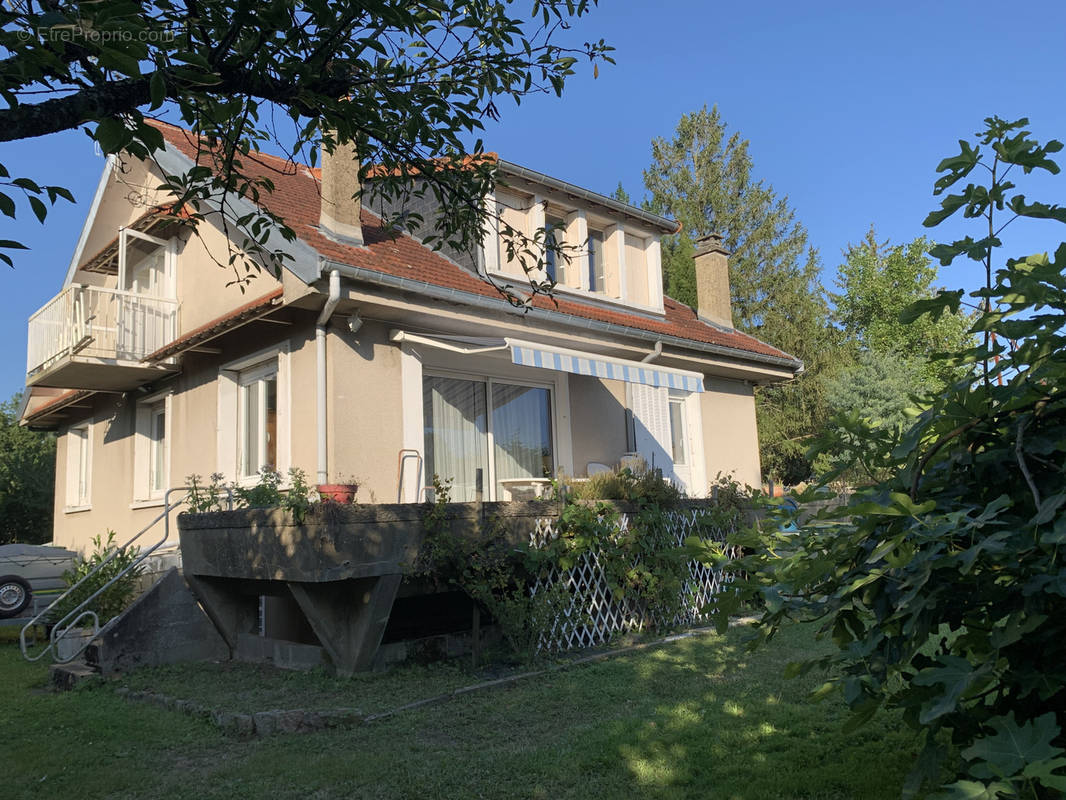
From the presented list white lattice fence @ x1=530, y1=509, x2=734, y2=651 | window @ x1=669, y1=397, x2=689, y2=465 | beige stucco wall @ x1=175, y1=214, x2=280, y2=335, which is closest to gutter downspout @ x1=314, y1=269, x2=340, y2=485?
beige stucco wall @ x1=175, y1=214, x2=280, y2=335

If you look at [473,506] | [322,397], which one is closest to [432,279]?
[322,397]

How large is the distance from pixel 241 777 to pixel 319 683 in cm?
287

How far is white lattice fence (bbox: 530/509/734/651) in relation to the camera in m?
9.28

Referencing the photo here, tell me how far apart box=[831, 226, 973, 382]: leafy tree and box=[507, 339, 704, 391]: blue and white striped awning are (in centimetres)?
2702

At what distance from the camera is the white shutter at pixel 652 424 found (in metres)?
14.5

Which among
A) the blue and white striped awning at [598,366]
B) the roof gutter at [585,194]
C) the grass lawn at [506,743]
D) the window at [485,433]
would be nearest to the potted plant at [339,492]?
the grass lawn at [506,743]

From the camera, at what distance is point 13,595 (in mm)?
15344

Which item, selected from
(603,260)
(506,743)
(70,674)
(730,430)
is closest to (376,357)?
(70,674)

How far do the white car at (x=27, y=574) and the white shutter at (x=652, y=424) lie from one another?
1148 centimetres

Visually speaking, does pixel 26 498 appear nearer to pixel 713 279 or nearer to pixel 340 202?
pixel 340 202

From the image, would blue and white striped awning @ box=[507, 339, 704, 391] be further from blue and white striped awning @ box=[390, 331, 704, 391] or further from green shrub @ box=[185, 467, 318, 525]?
green shrub @ box=[185, 467, 318, 525]

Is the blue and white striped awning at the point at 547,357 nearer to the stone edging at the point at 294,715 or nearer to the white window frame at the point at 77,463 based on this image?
the stone edging at the point at 294,715

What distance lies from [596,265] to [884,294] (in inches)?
1096

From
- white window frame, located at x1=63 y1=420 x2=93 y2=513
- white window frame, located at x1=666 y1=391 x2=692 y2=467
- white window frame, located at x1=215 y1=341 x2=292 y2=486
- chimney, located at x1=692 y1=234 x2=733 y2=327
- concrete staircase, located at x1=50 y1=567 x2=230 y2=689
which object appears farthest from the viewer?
white window frame, located at x1=63 y1=420 x2=93 y2=513
